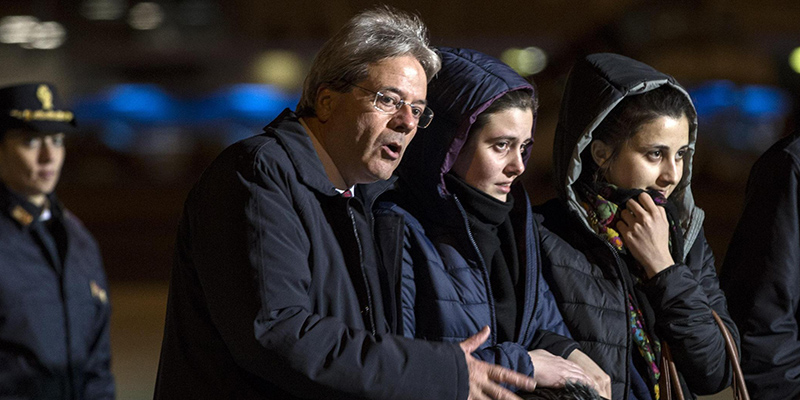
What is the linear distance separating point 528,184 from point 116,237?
223 inches

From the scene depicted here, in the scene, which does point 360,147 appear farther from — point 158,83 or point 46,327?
point 158,83

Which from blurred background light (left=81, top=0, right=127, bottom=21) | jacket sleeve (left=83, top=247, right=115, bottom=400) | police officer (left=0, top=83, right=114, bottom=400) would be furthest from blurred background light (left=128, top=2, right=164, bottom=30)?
jacket sleeve (left=83, top=247, right=115, bottom=400)

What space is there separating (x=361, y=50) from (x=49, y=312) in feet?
5.62

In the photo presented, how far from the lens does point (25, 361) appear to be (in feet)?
9.12

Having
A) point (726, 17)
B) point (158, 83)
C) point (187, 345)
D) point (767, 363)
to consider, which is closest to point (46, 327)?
point (187, 345)

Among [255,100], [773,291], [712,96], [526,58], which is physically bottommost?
[255,100]

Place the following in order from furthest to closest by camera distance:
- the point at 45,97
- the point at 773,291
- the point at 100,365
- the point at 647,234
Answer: the point at 45,97 → the point at 100,365 → the point at 773,291 → the point at 647,234

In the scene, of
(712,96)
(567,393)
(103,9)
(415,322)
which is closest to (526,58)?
(712,96)

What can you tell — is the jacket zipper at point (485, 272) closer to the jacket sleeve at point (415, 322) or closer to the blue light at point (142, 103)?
the jacket sleeve at point (415, 322)

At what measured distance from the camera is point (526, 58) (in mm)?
15539

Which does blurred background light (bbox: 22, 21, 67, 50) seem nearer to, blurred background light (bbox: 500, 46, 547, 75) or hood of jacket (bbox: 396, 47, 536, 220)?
blurred background light (bbox: 500, 46, 547, 75)

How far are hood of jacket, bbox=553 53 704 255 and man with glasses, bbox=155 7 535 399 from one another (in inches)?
23.6

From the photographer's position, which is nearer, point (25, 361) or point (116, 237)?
point (25, 361)

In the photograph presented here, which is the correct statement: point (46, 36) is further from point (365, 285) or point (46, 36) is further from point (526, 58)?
point (365, 285)
